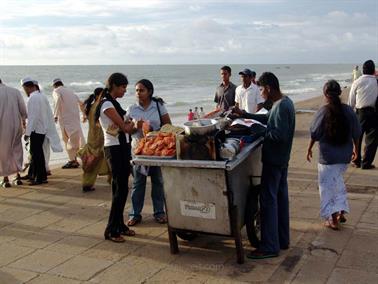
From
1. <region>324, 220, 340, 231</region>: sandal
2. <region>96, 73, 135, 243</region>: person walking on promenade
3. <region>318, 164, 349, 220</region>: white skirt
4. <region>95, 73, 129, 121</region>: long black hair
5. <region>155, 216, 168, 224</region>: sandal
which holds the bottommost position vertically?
<region>324, 220, 340, 231</region>: sandal

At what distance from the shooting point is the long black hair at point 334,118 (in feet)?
16.6

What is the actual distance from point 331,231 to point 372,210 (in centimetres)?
102

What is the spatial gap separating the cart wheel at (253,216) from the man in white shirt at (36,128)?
14.7ft

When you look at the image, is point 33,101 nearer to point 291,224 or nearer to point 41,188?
point 41,188

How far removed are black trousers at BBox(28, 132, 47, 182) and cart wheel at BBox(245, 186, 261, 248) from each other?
14.7ft

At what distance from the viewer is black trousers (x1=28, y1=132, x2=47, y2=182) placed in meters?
8.00

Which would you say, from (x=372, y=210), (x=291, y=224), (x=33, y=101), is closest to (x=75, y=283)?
Result: (x=291, y=224)

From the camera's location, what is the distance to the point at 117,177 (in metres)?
5.17

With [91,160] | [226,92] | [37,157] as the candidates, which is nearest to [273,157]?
[91,160]

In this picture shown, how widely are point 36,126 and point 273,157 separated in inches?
191

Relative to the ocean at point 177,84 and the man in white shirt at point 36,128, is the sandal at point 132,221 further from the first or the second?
the ocean at point 177,84

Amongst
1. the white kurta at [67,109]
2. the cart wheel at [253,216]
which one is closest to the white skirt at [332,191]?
the cart wheel at [253,216]

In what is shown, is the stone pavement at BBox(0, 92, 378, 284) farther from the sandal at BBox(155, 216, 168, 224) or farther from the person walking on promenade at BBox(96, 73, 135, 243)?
the person walking on promenade at BBox(96, 73, 135, 243)

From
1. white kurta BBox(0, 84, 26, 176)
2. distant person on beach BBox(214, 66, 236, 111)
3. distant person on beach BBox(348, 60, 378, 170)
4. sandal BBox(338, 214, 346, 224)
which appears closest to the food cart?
sandal BBox(338, 214, 346, 224)
